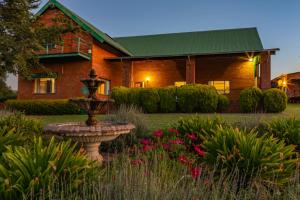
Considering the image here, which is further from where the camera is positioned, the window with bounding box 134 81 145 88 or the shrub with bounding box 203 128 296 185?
the window with bounding box 134 81 145 88

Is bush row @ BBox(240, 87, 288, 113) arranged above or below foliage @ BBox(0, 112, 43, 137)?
above

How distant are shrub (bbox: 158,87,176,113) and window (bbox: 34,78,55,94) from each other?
392 inches

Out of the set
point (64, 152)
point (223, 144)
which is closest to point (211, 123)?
point (223, 144)

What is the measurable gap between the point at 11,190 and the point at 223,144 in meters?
3.49

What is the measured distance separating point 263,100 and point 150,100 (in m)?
6.74

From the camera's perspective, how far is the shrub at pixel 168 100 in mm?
16344

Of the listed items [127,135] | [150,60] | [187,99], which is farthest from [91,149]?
[150,60]

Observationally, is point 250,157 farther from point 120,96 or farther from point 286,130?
point 120,96

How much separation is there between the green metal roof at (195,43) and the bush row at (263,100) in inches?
229

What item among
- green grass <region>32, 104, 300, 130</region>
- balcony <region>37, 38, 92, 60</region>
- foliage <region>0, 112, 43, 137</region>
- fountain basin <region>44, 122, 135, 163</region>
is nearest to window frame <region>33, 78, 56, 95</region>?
balcony <region>37, 38, 92, 60</region>

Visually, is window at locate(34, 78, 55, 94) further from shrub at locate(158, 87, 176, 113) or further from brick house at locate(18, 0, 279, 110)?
→ shrub at locate(158, 87, 176, 113)

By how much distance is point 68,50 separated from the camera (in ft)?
66.2

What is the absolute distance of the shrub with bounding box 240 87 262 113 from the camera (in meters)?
15.8

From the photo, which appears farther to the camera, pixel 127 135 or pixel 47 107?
pixel 47 107
